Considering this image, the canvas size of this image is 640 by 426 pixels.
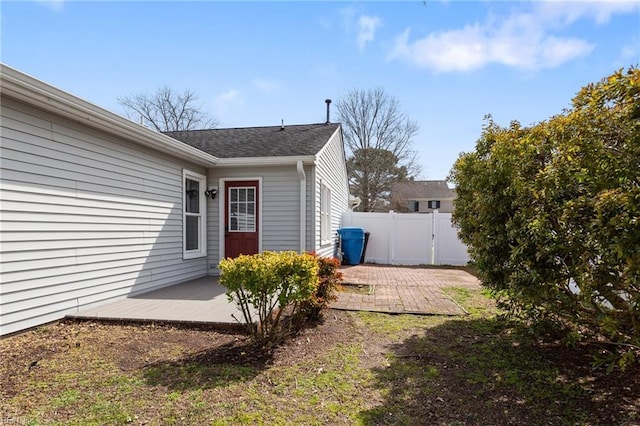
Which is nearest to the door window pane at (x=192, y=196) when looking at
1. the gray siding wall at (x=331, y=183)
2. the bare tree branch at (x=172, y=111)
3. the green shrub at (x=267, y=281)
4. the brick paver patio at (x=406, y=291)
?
the gray siding wall at (x=331, y=183)

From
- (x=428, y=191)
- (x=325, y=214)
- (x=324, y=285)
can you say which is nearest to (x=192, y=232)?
(x=325, y=214)

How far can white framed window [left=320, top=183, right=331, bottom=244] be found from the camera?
8680 mm

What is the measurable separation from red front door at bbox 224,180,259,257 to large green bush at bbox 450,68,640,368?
17.7 ft

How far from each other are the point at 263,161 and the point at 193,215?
6.63ft

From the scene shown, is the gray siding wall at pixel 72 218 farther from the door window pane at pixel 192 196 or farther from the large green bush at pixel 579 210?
the large green bush at pixel 579 210

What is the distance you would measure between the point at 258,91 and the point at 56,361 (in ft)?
34.5

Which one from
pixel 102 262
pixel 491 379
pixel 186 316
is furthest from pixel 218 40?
pixel 491 379

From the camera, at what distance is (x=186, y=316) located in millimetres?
4508

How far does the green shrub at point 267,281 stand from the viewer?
3.29 metres

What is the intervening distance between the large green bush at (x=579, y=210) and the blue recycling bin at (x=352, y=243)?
300 inches

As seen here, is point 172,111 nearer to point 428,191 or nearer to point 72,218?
point 72,218

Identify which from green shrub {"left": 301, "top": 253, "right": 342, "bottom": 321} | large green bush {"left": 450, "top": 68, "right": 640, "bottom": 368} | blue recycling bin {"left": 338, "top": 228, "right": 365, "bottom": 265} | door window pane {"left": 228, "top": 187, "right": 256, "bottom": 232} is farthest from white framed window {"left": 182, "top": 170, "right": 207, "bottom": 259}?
large green bush {"left": 450, "top": 68, "right": 640, "bottom": 368}

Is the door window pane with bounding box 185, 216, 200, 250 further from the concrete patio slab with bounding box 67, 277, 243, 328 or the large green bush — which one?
the large green bush

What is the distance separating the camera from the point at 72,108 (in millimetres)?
4203
